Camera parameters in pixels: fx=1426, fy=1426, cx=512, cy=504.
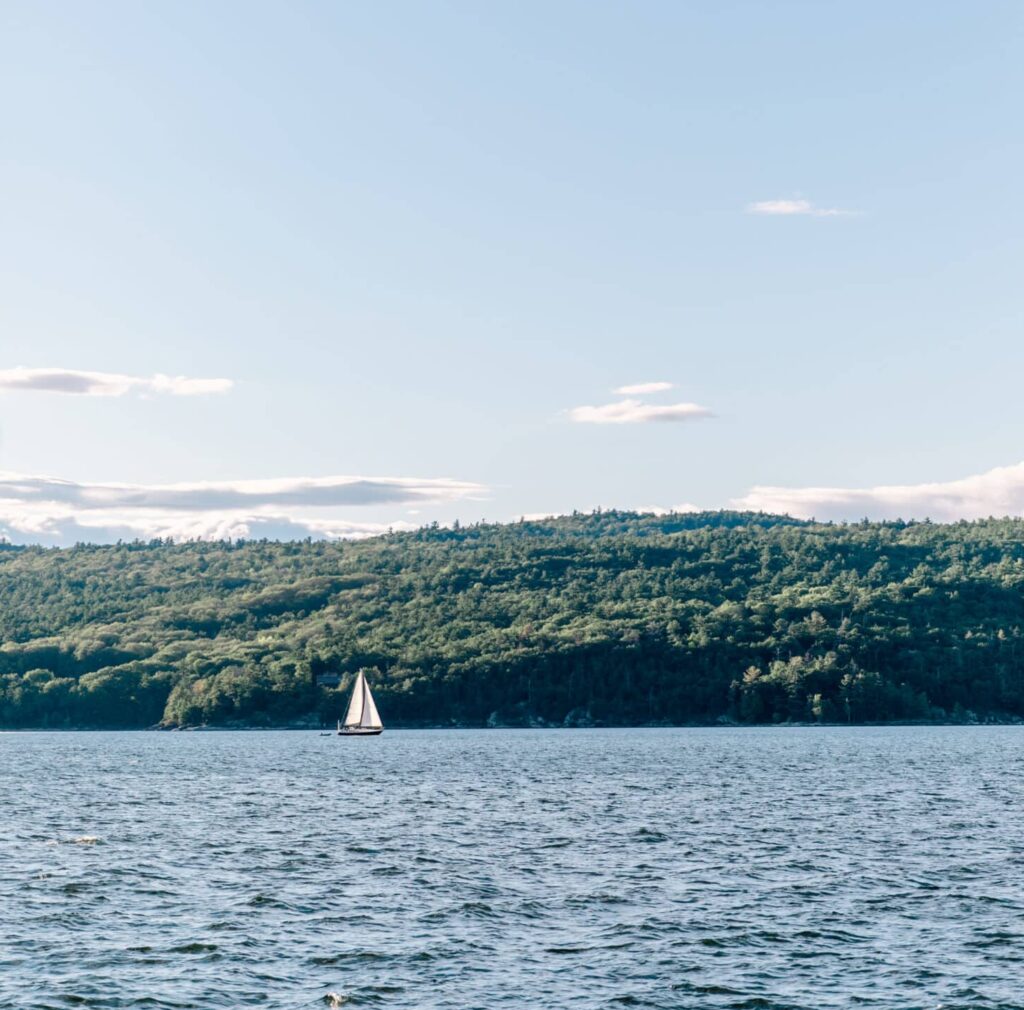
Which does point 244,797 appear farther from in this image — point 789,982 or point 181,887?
point 789,982

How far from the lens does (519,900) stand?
203 ft

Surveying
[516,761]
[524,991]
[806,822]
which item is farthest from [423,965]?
[516,761]

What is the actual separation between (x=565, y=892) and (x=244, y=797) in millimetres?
63875

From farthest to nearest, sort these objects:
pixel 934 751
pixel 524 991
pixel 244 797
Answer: pixel 934 751, pixel 244 797, pixel 524 991

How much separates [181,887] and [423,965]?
21.5 meters

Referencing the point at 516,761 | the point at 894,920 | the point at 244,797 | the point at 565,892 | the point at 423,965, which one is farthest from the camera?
the point at 516,761

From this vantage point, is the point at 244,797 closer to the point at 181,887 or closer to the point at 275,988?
the point at 181,887

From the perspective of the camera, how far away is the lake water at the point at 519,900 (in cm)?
4606

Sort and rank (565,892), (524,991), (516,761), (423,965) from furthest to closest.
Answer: (516,761)
(565,892)
(423,965)
(524,991)

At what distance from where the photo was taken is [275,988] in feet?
150

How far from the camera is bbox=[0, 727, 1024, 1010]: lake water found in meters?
46.1

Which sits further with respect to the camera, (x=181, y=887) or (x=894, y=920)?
(x=181, y=887)

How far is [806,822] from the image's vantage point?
310 ft

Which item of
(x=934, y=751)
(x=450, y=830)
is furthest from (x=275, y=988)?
(x=934, y=751)
